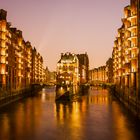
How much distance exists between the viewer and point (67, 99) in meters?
108

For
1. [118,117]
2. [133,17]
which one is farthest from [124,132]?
A: [133,17]

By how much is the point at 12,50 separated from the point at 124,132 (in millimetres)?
79569

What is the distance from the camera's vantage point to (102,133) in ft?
155

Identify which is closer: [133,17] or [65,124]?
[65,124]

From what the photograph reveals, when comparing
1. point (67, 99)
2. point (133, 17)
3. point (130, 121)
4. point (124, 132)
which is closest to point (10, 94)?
point (67, 99)

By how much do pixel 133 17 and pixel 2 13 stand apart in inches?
1821

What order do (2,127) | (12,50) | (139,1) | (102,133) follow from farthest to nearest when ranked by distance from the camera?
(12,50), (139,1), (2,127), (102,133)

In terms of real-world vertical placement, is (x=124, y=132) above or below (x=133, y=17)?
below

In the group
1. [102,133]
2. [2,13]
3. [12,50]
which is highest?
[2,13]

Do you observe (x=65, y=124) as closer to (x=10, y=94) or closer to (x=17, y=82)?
(x=10, y=94)

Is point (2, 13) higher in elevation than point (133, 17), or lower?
higher

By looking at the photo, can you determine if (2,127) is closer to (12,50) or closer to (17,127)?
(17,127)

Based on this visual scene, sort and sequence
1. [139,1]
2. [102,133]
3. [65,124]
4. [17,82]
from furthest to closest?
[17,82] < [139,1] < [65,124] < [102,133]

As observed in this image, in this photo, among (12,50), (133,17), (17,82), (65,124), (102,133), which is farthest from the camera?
(17,82)
